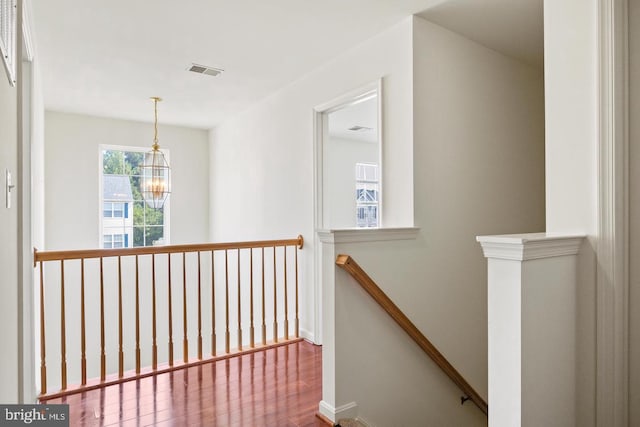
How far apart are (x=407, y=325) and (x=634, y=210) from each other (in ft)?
4.38

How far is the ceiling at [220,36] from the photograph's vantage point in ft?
8.37

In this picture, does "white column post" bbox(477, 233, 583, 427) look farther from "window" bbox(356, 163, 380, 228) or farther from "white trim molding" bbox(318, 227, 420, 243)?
"window" bbox(356, 163, 380, 228)

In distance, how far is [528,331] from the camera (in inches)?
56.9

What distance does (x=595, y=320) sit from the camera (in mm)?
1655

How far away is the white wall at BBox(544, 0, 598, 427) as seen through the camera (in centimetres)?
166

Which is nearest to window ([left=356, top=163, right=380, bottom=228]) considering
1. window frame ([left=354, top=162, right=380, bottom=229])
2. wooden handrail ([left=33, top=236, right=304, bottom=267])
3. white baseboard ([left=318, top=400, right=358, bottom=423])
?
window frame ([left=354, top=162, right=380, bottom=229])

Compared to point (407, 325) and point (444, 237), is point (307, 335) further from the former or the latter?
point (444, 237)

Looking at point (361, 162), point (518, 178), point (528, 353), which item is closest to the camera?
point (528, 353)

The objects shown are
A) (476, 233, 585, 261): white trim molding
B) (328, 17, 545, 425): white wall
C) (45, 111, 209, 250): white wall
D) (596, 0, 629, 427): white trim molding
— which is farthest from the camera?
(45, 111, 209, 250): white wall

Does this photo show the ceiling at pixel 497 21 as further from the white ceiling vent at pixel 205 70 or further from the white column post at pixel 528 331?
the white ceiling vent at pixel 205 70

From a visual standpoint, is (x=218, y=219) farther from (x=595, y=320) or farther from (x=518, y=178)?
(x=595, y=320)

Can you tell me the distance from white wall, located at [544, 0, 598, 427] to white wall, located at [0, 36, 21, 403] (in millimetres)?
2161

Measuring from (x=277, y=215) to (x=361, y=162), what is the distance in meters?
3.11

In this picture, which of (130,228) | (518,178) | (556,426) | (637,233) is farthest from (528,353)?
(130,228)
